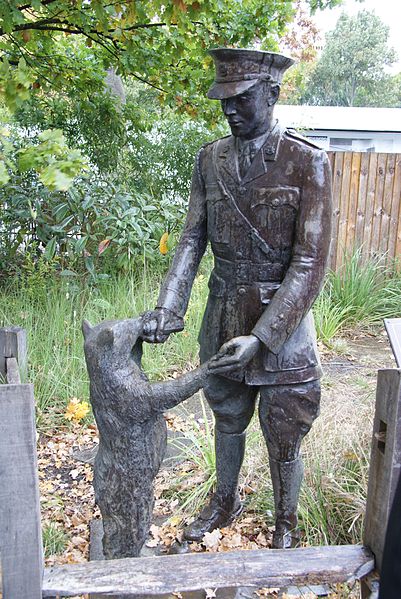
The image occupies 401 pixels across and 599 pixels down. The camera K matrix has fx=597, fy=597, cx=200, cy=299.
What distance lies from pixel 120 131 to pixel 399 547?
5.94 meters

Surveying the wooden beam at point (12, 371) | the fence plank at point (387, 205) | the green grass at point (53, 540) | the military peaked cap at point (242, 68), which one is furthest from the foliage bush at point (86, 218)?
the military peaked cap at point (242, 68)

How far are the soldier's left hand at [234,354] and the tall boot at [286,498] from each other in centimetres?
Answer: 63

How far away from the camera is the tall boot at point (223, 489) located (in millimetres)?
2707

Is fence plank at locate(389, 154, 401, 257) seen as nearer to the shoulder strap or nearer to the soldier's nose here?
the shoulder strap

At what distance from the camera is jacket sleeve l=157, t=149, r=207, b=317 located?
2453 mm

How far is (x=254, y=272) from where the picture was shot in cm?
233

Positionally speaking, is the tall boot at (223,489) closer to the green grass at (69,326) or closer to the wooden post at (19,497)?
the wooden post at (19,497)

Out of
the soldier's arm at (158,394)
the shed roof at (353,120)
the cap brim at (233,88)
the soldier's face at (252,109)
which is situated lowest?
the soldier's arm at (158,394)

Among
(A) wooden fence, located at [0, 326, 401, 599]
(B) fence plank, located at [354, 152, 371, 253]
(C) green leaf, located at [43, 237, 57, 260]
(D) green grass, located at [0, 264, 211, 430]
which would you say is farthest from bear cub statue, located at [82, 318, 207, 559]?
(B) fence plank, located at [354, 152, 371, 253]

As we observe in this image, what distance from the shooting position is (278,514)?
2604mm

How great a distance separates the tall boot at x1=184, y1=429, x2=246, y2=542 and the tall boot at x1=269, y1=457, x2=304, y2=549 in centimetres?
21

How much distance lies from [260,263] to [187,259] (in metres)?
0.35

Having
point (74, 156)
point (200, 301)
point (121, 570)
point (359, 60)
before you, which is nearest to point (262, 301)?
point (74, 156)

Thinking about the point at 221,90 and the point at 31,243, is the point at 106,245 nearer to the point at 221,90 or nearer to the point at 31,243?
the point at 31,243
